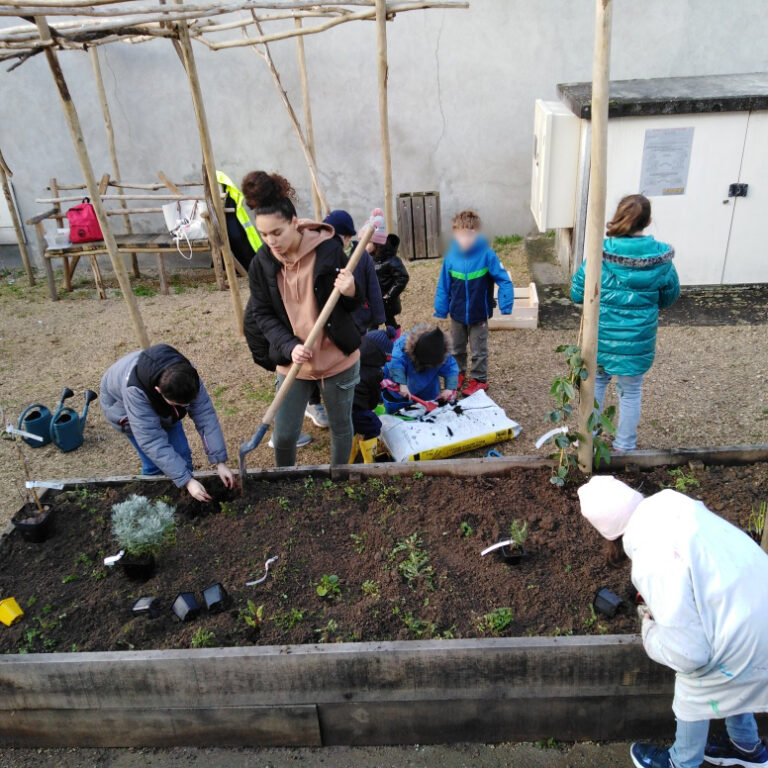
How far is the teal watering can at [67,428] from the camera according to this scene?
4.91 metres

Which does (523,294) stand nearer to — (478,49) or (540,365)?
(540,365)

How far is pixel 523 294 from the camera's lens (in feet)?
21.7

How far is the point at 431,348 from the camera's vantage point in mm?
4426

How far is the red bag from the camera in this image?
303 inches

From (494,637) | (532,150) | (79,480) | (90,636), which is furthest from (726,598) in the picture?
(532,150)

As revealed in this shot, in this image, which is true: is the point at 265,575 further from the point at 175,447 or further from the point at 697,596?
the point at 697,596

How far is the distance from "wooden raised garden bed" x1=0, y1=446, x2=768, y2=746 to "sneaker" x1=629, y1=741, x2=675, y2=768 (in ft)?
0.25

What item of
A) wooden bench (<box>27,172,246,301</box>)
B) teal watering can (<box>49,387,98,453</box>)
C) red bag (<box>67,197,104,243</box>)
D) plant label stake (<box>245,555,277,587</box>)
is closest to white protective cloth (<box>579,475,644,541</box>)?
plant label stake (<box>245,555,277,587</box>)

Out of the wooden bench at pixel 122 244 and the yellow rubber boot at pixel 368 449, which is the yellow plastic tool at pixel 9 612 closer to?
the yellow rubber boot at pixel 368 449

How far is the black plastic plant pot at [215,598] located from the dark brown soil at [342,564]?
0.04m

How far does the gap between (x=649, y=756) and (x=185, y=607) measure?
6.17 ft

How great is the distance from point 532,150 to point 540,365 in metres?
3.88

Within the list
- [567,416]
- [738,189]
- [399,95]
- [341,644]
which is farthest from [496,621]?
[399,95]

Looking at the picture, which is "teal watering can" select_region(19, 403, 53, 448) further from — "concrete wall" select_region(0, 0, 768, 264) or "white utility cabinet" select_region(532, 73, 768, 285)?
"white utility cabinet" select_region(532, 73, 768, 285)
